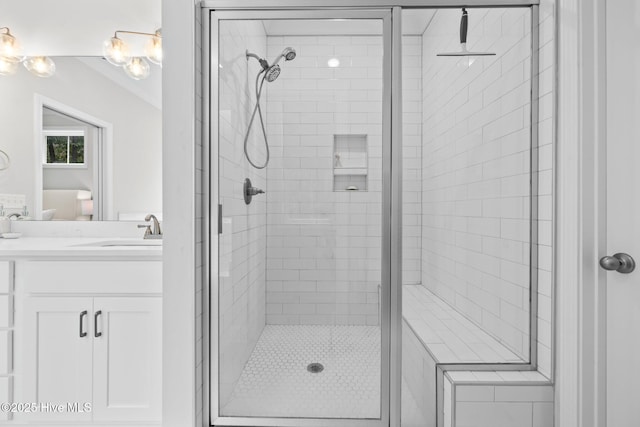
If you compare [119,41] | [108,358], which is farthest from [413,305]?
[119,41]

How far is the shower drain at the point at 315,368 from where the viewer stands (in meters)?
1.49

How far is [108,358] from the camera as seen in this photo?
1.49 m

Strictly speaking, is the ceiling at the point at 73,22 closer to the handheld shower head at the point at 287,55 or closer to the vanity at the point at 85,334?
the handheld shower head at the point at 287,55

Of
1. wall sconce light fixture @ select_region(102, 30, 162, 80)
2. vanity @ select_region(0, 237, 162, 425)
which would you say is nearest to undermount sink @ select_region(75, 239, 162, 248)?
vanity @ select_region(0, 237, 162, 425)

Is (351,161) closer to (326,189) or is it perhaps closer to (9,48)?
(326,189)

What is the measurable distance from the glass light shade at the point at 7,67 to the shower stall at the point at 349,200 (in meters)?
1.46

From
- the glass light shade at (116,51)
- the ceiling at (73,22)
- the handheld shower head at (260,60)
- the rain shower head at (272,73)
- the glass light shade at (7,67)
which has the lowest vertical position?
the rain shower head at (272,73)

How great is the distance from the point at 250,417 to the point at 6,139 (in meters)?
2.13

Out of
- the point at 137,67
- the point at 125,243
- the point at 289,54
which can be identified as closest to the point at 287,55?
the point at 289,54

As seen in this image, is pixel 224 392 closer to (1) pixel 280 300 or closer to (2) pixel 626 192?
(1) pixel 280 300

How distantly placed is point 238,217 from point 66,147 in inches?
52.6

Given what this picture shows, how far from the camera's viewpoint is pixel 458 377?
55.0 inches

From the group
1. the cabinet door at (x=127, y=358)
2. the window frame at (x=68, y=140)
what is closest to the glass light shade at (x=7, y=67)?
the window frame at (x=68, y=140)

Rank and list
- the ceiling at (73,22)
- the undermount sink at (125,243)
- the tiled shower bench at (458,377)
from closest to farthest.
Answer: the tiled shower bench at (458,377) < the undermount sink at (125,243) < the ceiling at (73,22)
